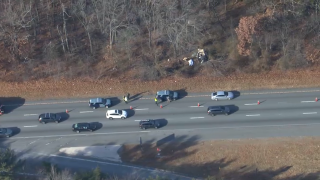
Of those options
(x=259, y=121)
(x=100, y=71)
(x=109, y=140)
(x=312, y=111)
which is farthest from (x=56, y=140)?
(x=312, y=111)

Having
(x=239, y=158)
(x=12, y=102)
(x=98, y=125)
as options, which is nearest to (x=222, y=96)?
(x=239, y=158)

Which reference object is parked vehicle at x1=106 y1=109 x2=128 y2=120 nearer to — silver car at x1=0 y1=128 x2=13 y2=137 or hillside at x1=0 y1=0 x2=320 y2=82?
hillside at x1=0 y1=0 x2=320 y2=82

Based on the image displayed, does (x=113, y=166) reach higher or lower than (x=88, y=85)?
lower

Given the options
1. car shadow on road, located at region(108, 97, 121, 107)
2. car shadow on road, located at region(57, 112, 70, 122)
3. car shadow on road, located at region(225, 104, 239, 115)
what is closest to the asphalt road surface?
Answer: car shadow on road, located at region(225, 104, 239, 115)

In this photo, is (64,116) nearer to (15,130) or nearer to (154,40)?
(15,130)

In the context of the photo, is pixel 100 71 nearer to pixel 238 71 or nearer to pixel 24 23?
pixel 24 23
